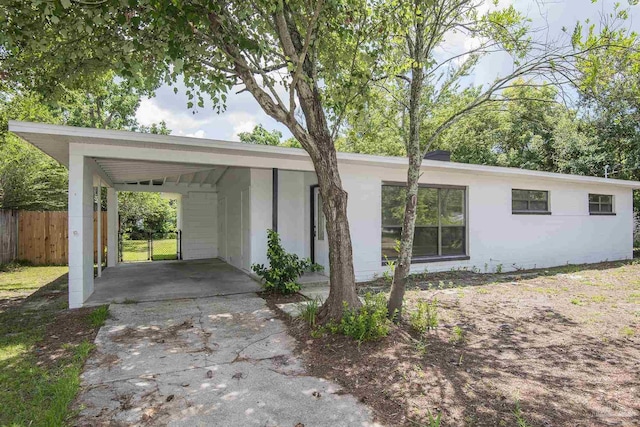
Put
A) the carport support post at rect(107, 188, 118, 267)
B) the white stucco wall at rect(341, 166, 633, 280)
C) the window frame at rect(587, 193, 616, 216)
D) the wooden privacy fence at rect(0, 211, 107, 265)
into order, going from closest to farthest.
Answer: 1. the white stucco wall at rect(341, 166, 633, 280)
2. the carport support post at rect(107, 188, 118, 267)
3. the wooden privacy fence at rect(0, 211, 107, 265)
4. the window frame at rect(587, 193, 616, 216)

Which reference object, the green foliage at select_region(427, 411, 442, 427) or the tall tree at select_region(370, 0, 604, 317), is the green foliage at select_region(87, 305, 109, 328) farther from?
the green foliage at select_region(427, 411, 442, 427)

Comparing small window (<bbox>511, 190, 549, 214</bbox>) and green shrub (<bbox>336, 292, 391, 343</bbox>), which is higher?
small window (<bbox>511, 190, 549, 214</bbox>)

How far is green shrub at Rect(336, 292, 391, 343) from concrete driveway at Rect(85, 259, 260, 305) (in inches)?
122

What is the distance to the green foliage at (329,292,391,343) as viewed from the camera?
399 centimetres

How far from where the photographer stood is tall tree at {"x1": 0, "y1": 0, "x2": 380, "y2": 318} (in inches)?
150

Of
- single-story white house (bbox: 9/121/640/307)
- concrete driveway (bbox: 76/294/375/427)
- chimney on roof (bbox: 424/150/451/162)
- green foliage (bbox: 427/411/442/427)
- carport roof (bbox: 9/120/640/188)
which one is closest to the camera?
green foliage (bbox: 427/411/442/427)

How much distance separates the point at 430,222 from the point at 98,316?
6823mm

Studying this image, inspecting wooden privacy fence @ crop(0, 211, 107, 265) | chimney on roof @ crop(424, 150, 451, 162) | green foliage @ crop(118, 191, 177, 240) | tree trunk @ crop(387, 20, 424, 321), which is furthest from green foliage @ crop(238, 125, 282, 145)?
tree trunk @ crop(387, 20, 424, 321)

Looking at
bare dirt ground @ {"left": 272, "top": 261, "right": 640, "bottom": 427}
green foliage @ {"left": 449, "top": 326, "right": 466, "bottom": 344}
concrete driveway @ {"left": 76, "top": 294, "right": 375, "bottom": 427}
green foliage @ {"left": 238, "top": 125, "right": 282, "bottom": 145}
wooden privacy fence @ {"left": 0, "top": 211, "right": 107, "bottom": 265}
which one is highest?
green foliage @ {"left": 238, "top": 125, "right": 282, "bottom": 145}

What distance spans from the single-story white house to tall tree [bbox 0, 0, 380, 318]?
1321 mm

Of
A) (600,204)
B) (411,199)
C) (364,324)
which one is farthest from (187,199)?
(600,204)

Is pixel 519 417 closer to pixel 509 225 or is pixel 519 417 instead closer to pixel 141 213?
pixel 509 225

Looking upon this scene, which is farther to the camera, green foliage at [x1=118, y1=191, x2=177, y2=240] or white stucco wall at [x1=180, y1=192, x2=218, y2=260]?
green foliage at [x1=118, y1=191, x2=177, y2=240]

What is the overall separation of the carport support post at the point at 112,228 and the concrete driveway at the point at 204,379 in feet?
19.5
